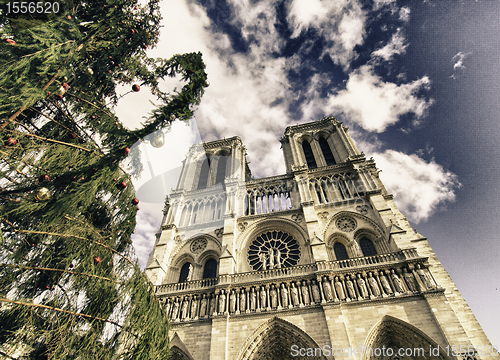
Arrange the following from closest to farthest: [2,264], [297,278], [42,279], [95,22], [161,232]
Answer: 1. [2,264]
2. [42,279]
3. [95,22]
4. [297,278]
5. [161,232]

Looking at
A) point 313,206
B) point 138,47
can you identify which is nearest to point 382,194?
point 313,206

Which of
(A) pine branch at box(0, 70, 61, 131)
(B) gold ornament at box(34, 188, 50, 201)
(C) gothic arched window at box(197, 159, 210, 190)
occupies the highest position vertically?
(C) gothic arched window at box(197, 159, 210, 190)

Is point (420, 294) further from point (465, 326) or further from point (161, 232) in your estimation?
point (161, 232)

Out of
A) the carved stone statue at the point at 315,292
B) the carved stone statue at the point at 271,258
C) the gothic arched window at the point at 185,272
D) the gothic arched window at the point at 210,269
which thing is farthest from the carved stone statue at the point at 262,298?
the gothic arched window at the point at 185,272

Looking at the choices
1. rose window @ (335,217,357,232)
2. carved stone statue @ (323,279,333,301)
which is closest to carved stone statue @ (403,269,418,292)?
carved stone statue @ (323,279,333,301)

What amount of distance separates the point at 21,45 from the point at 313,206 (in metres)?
14.6

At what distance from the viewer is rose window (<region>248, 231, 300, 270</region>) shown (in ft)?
48.5

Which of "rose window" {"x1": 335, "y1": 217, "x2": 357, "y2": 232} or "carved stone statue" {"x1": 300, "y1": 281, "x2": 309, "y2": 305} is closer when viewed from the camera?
"carved stone statue" {"x1": 300, "y1": 281, "x2": 309, "y2": 305}

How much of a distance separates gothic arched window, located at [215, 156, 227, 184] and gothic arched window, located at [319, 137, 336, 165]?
8.45 metres

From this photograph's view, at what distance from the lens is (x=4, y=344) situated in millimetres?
3906

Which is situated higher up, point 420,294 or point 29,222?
point 420,294

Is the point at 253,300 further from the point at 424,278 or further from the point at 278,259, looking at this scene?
the point at 424,278

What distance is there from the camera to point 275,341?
11.4m

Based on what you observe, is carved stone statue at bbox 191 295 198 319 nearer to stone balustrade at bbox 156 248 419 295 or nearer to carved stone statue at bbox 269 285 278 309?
stone balustrade at bbox 156 248 419 295
